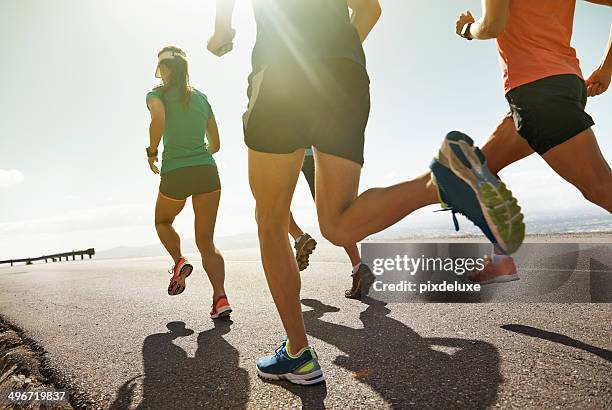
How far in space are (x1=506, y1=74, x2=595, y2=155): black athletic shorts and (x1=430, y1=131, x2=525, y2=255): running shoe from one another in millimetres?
664

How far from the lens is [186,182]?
11.3 feet

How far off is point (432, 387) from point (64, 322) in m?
3.06

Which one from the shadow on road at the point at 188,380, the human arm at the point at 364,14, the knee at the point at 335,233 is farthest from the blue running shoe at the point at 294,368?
the human arm at the point at 364,14

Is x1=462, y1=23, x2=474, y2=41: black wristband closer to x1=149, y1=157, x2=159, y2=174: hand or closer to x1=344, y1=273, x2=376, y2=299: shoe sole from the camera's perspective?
x1=344, y1=273, x2=376, y2=299: shoe sole

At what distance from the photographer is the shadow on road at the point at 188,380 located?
1.74 m

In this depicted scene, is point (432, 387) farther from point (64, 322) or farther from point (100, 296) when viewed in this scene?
point (100, 296)

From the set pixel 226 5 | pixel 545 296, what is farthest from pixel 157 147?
pixel 545 296

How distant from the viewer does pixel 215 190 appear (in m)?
3.58

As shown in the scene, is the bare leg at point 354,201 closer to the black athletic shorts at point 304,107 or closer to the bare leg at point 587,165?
the black athletic shorts at point 304,107

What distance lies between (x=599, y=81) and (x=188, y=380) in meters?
2.83

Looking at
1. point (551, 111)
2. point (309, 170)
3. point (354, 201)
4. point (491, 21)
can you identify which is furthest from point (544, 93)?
point (309, 170)

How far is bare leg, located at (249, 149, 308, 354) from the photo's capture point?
6.27 feet

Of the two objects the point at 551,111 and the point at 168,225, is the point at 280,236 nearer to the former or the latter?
the point at 551,111

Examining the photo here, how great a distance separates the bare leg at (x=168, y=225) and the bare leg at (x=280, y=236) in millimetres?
1852
